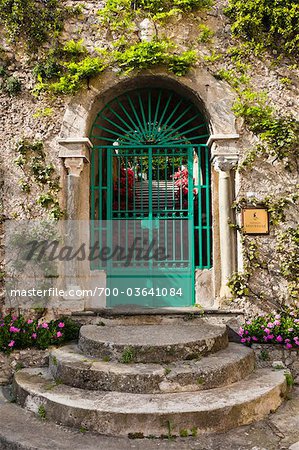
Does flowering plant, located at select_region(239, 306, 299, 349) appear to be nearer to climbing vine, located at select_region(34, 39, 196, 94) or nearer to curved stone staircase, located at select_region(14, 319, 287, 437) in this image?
curved stone staircase, located at select_region(14, 319, 287, 437)

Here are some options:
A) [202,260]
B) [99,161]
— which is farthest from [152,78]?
[202,260]

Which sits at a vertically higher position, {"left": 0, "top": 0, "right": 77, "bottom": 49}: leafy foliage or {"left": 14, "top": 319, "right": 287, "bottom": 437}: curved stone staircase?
{"left": 0, "top": 0, "right": 77, "bottom": 49}: leafy foliage

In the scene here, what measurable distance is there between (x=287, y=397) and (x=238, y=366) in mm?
598

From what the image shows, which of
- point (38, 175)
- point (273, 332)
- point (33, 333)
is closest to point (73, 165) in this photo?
point (38, 175)

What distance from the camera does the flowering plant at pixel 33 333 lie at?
477cm

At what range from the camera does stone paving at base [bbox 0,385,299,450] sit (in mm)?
3033

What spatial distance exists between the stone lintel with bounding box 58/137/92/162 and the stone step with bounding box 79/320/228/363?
232cm

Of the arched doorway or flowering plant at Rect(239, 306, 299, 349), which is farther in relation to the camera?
the arched doorway

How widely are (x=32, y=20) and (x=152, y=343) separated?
4.69m

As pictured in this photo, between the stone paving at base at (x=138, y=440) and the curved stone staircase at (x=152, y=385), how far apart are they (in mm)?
66

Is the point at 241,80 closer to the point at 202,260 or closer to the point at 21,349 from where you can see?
the point at 202,260

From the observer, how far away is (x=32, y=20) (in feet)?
18.9

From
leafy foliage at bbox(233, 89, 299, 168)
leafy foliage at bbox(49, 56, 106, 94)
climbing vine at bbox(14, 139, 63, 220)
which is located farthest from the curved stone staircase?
leafy foliage at bbox(49, 56, 106, 94)

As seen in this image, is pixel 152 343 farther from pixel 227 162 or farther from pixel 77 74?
pixel 77 74
